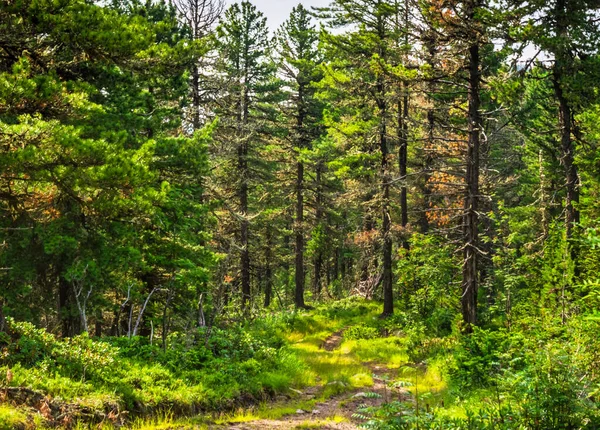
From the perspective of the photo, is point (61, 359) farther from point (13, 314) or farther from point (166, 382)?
point (13, 314)

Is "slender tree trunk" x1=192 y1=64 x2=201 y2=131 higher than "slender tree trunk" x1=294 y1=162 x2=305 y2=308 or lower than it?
higher

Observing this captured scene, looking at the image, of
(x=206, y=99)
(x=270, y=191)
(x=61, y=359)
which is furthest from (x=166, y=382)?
(x=270, y=191)

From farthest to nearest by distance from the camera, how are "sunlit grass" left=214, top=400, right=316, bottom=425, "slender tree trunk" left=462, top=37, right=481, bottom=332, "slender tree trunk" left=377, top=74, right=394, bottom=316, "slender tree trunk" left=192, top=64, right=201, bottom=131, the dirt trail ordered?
1. "slender tree trunk" left=377, top=74, right=394, bottom=316
2. "slender tree trunk" left=192, top=64, right=201, bottom=131
3. "slender tree trunk" left=462, top=37, right=481, bottom=332
4. "sunlit grass" left=214, top=400, right=316, bottom=425
5. the dirt trail

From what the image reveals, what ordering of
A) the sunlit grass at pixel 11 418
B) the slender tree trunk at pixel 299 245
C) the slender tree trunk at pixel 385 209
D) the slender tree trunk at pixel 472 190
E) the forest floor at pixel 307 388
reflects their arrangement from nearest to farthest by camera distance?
the sunlit grass at pixel 11 418 → the forest floor at pixel 307 388 → the slender tree trunk at pixel 472 190 → the slender tree trunk at pixel 385 209 → the slender tree trunk at pixel 299 245

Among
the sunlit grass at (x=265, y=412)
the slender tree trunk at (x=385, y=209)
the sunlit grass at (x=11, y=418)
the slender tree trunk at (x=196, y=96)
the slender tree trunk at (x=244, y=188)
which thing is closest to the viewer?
the sunlit grass at (x=11, y=418)

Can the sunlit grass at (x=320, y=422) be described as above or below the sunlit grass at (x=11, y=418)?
below

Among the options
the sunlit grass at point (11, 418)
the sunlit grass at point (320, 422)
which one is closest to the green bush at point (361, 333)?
the sunlit grass at point (320, 422)

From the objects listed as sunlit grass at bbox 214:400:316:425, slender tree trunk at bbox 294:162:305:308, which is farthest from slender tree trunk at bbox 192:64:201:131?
sunlit grass at bbox 214:400:316:425

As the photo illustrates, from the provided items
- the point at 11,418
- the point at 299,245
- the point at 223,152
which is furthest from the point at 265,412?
the point at 299,245

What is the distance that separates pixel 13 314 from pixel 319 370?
8.90 m

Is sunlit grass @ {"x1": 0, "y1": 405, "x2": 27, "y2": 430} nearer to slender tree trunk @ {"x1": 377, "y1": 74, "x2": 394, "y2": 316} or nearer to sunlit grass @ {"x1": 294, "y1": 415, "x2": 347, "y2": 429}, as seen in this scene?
sunlit grass @ {"x1": 294, "y1": 415, "x2": 347, "y2": 429}

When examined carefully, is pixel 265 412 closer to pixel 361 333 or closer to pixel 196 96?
pixel 361 333

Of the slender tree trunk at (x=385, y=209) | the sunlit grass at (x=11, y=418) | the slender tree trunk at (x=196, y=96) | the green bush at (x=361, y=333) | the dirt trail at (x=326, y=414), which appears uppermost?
the slender tree trunk at (x=196, y=96)

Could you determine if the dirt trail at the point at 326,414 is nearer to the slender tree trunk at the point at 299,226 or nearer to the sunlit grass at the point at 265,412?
the sunlit grass at the point at 265,412
